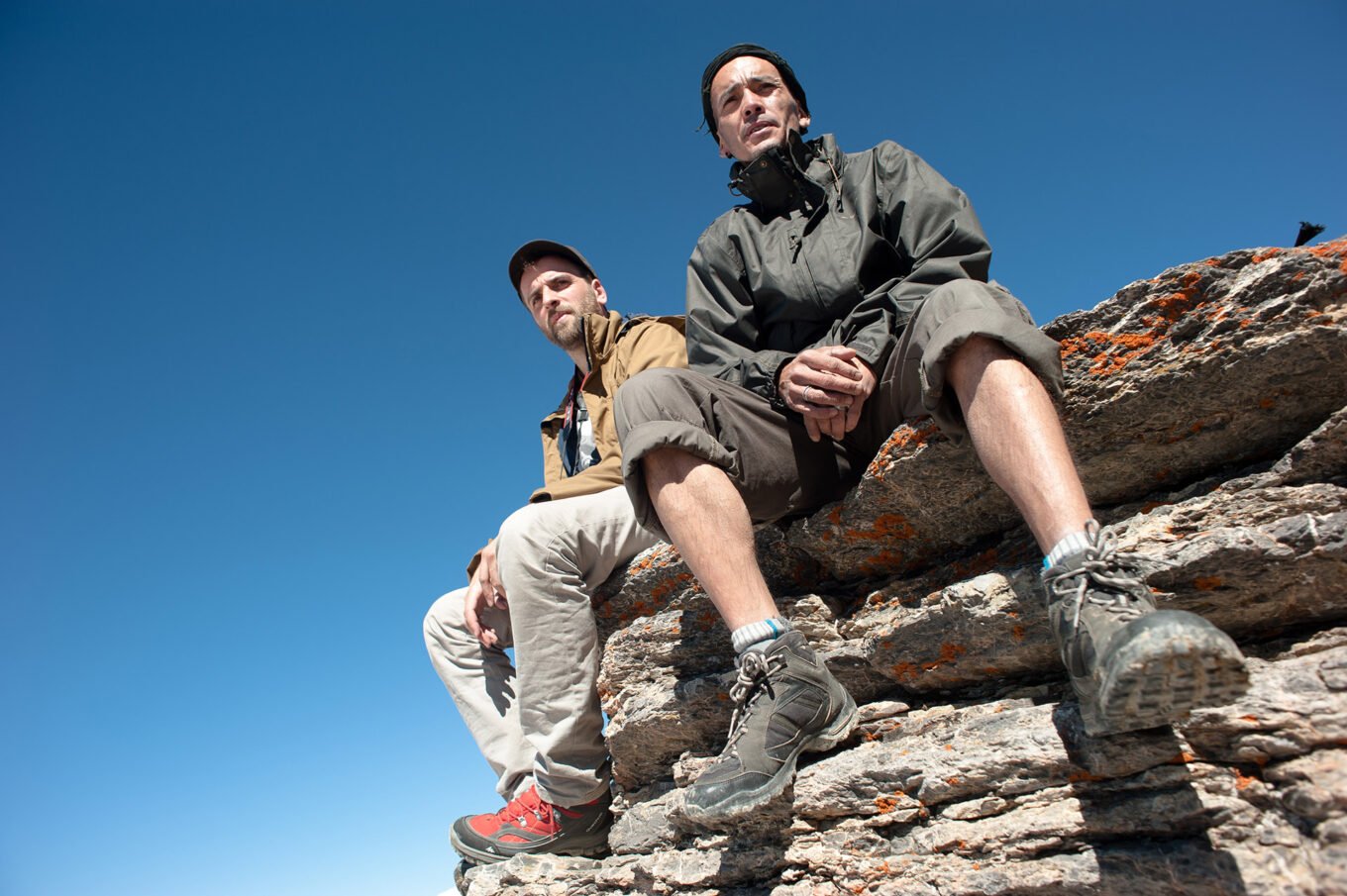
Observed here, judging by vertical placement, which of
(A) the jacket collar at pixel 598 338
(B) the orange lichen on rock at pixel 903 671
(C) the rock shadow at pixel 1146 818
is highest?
(A) the jacket collar at pixel 598 338

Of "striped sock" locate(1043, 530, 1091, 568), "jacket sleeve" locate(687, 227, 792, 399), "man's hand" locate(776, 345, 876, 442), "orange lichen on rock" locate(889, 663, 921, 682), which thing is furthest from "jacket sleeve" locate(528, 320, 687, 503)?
"striped sock" locate(1043, 530, 1091, 568)

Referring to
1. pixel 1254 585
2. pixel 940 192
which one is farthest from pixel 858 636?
pixel 940 192

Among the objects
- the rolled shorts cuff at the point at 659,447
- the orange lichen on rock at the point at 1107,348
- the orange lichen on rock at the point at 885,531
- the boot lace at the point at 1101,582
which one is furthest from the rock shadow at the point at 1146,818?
the rolled shorts cuff at the point at 659,447

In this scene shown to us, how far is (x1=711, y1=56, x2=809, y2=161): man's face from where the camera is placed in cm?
473

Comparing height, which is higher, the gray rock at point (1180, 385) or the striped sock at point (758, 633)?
the gray rock at point (1180, 385)

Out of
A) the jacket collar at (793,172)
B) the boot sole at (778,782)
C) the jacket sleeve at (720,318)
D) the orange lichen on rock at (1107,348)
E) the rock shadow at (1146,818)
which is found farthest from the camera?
the jacket collar at (793,172)

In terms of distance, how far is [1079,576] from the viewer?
2395 millimetres

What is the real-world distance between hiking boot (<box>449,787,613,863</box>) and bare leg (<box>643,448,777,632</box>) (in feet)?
7.09

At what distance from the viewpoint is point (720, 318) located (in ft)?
14.1

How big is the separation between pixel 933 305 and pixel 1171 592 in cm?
138

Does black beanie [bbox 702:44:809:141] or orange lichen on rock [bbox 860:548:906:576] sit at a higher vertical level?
black beanie [bbox 702:44:809:141]

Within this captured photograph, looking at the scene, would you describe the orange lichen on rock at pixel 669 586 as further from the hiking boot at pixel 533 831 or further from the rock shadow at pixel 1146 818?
the rock shadow at pixel 1146 818

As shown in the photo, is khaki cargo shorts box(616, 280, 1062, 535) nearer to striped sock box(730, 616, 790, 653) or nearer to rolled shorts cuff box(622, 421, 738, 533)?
rolled shorts cuff box(622, 421, 738, 533)

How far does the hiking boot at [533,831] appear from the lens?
4496 mm
